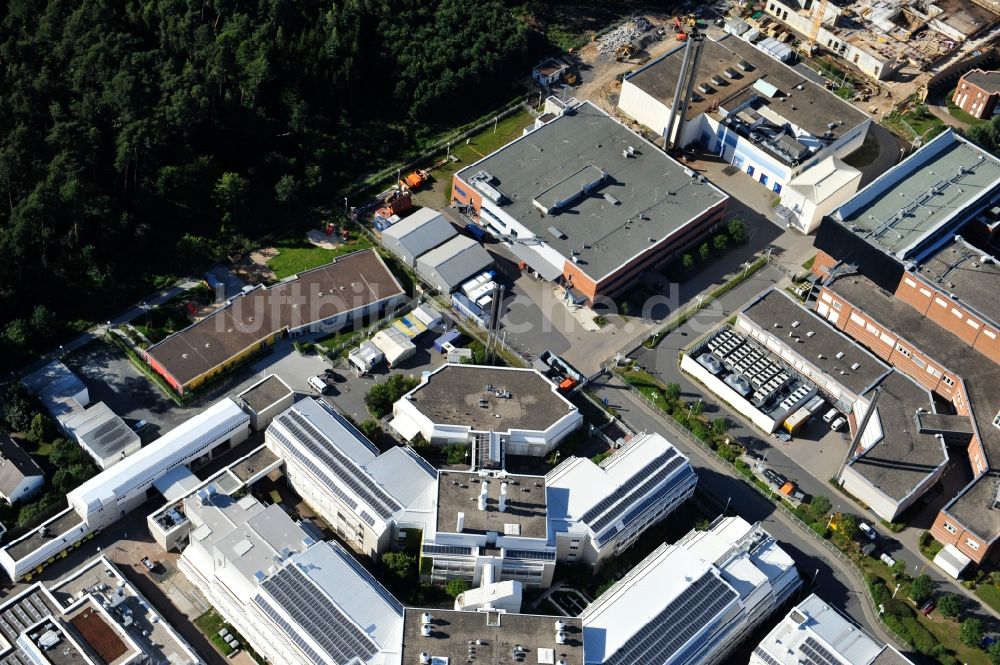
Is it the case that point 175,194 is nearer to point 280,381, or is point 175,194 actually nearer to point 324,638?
point 280,381

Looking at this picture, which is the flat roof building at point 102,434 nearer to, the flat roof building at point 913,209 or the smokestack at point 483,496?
the smokestack at point 483,496

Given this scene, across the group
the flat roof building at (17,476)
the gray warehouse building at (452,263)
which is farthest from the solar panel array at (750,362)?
the flat roof building at (17,476)

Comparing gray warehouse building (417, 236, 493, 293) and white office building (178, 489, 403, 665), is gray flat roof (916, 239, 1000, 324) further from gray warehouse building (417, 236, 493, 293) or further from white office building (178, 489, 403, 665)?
white office building (178, 489, 403, 665)

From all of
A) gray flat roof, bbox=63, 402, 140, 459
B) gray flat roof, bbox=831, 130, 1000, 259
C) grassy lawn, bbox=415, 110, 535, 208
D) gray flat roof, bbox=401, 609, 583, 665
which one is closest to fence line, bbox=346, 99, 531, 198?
grassy lawn, bbox=415, 110, 535, 208

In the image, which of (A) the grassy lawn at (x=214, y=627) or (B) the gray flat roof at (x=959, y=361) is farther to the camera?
(B) the gray flat roof at (x=959, y=361)

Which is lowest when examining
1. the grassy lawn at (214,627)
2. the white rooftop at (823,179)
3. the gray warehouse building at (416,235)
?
the grassy lawn at (214,627)
